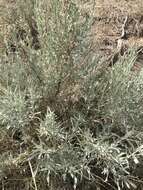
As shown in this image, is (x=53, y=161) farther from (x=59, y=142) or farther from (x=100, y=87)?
(x=100, y=87)

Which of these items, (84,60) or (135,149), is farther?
(84,60)

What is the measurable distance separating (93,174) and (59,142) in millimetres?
301

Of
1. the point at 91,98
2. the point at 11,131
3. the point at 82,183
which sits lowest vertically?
the point at 82,183

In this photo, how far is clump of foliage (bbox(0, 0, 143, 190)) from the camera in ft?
9.95

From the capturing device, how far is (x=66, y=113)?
3369 millimetres

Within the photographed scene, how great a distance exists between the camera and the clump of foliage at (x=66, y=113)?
9.95 ft

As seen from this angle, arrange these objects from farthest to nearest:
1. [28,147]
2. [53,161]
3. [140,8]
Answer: [140,8] < [28,147] < [53,161]

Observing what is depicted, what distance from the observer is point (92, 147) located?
3.04 metres

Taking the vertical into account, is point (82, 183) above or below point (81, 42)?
below

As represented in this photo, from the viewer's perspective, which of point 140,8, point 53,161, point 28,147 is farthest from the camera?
point 140,8

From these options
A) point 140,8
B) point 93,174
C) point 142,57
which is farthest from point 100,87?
point 140,8

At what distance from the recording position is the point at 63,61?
10.6 ft

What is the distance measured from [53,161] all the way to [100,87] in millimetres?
673

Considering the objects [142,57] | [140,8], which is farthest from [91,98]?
[140,8]
